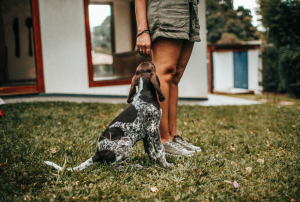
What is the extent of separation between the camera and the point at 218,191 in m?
→ 1.74

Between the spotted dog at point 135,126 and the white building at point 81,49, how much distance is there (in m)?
4.27

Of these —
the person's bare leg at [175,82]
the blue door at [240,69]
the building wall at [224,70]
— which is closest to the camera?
the person's bare leg at [175,82]

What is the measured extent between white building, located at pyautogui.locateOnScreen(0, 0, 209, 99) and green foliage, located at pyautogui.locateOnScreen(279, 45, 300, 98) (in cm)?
535

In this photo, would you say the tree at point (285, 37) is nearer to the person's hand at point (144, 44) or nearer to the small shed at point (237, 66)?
the small shed at point (237, 66)

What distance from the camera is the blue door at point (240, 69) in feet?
45.9

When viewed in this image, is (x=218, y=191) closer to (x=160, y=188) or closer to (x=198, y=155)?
(x=160, y=188)

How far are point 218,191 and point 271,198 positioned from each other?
0.35 metres

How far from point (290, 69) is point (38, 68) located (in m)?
9.90

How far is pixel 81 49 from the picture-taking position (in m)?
5.96

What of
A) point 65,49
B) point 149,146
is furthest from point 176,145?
point 65,49

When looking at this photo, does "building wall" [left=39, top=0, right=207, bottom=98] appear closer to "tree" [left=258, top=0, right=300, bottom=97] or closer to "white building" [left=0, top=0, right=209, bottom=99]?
"white building" [left=0, top=0, right=209, bottom=99]

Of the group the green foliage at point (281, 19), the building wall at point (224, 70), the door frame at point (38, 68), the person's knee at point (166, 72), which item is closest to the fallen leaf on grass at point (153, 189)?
the person's knee at point (166, 72)

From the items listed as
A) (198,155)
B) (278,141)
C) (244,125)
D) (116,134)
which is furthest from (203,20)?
(116,134)

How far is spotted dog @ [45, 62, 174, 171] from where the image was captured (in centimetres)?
188
